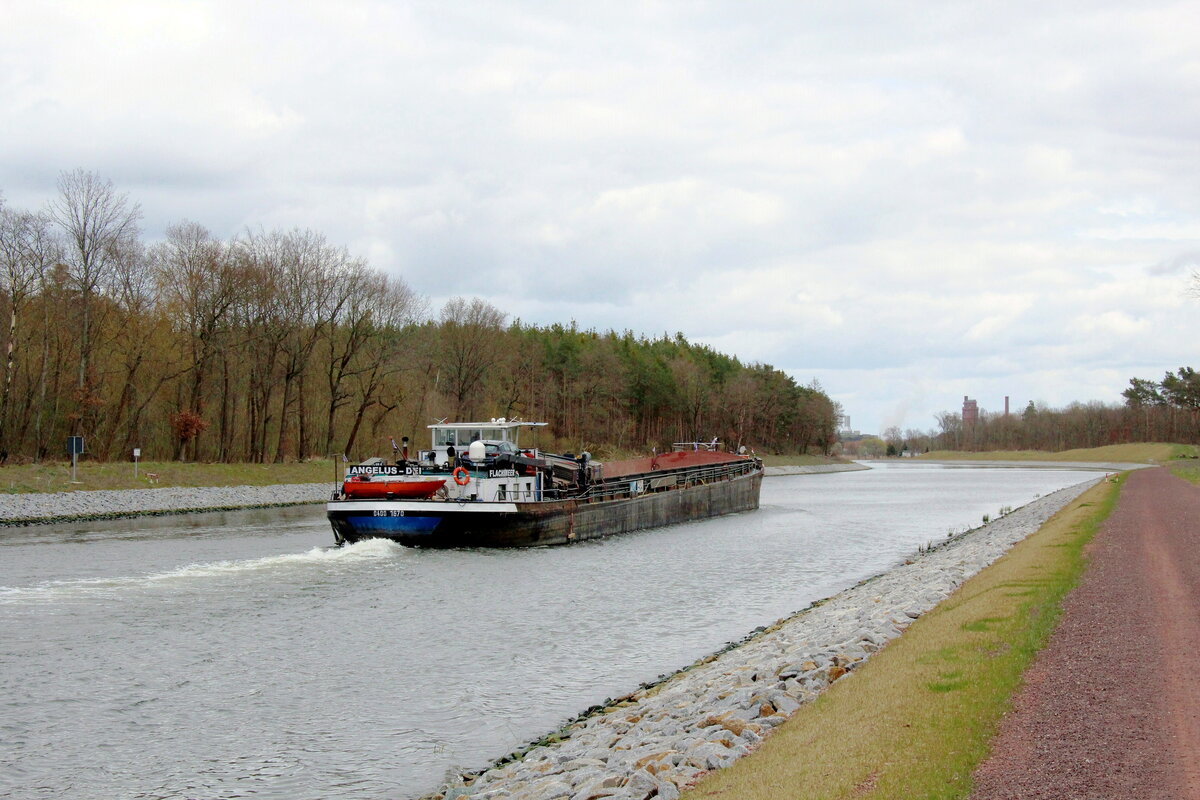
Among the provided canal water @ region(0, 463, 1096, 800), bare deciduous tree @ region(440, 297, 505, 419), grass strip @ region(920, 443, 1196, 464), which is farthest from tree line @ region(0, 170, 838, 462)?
grass strip @ region(920, 443, 1196, 464)

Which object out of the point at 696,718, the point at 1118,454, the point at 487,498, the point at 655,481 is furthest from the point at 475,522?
the point at 1118,454

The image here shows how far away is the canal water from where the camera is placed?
11.5m

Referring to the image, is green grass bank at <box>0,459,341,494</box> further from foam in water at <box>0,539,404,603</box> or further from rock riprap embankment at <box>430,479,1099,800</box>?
rock riprap embankment at <box>430,479,1099,800</box>

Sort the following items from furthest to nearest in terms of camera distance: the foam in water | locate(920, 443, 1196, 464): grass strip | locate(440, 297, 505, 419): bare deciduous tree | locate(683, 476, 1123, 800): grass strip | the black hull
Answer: locate(920, 443, 1196, 464): grass strip < locate(440, 297, 505, 419): bare deciduous tree < the black hull < the foam in water < locate(683, 476, 1123, 800): grass strip

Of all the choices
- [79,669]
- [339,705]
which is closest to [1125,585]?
[339,705]

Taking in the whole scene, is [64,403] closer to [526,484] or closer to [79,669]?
[526,484]

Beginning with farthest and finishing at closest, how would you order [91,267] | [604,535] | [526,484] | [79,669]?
[91,267] < [604,535] < [526,484] < [79,669]

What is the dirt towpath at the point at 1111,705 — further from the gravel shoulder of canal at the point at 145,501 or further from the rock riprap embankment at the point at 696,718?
the gravel shoulder of canal at the point at 145,501

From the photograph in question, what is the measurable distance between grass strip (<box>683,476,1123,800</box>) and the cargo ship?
714 inches

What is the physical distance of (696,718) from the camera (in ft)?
35.5

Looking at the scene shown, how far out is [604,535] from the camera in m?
38.0

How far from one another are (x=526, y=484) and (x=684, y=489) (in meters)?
14.9

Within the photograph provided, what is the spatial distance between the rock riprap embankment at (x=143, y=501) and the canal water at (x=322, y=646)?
621 centimetres

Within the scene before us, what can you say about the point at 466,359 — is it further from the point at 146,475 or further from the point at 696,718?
the point at 696,718
